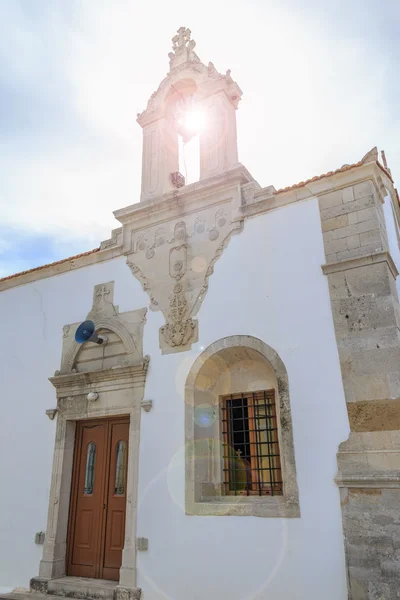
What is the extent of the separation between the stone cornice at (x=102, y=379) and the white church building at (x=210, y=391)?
25 mm

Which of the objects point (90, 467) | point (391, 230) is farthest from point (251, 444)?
point (391, 230)

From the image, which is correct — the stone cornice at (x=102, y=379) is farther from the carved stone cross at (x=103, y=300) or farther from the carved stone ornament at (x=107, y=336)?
the carved stone cross at (x=103, y=300)

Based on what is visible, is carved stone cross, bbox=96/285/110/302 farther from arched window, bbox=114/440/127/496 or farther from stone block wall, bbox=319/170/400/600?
stone block wall, bbox=319/170/400/600

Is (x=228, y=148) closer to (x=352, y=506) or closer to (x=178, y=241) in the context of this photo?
(x=178, y=241)

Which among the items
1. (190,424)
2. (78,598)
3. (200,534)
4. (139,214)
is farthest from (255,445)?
Result: (139,214)

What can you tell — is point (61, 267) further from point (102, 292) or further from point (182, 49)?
point (182, 49)

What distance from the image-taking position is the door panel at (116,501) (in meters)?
6.22

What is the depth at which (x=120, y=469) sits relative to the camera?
661cm

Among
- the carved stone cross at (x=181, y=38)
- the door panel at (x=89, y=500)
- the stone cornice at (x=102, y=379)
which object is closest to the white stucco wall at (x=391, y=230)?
the stone cornice at (x=102, y=379)

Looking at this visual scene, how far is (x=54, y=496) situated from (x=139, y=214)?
4.41 meters

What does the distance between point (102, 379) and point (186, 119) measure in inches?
183

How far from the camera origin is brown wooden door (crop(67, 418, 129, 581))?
6.31 meters

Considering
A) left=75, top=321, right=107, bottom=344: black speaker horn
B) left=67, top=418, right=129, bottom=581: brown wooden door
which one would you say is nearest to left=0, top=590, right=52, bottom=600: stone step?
left=67, top=418, right=129, bottom=581: brown wooden door

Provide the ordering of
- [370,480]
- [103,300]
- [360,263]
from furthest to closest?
1. [103,300]
2. [360,263]
3. [370,480]
